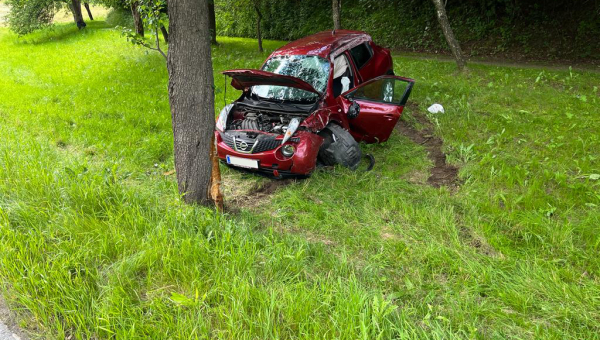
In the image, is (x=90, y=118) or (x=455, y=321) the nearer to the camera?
(x=455, y=321)

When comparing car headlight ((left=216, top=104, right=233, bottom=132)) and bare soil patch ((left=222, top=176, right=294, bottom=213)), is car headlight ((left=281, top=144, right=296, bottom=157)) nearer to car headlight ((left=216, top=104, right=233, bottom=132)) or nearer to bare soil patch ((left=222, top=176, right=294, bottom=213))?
bare soil patch ((left=222, top=176, right=294, bottom=213))

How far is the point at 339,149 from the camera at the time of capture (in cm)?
535

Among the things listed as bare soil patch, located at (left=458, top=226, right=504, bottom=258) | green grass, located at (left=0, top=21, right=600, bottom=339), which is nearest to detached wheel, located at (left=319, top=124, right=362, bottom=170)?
green grass, located at (left=0, top=21, right=600, bottom=339)

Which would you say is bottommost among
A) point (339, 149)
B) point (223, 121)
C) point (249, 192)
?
point (249, 192)

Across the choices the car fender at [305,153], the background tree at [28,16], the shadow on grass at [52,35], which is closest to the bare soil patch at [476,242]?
the car fender at [305,153]

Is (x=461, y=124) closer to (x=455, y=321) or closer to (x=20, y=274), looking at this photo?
(x=455, y=321)

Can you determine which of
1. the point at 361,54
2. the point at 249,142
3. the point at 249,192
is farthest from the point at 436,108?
the point at 249,192

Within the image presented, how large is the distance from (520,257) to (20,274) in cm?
404

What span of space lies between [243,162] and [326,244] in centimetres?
186

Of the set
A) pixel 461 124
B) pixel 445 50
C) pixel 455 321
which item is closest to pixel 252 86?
pixel 461 124

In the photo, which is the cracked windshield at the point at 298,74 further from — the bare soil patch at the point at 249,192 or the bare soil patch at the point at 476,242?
the bare soil patch at the point at 476,242

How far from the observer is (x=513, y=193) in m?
4.53

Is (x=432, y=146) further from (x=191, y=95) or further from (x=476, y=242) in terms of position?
(x=191, y=95)

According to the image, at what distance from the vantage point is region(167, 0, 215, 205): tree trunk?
3820mm
